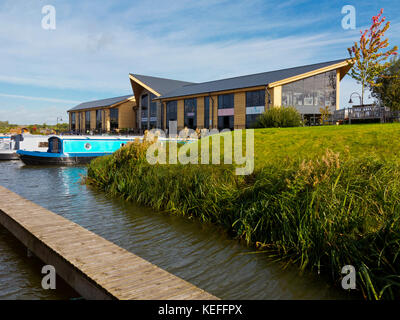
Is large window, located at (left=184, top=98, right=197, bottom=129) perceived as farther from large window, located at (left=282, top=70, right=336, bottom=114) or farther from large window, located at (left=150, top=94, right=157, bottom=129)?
large window, located at (left=282, top=70, right=336, bottom=114)

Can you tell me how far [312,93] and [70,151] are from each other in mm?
21003

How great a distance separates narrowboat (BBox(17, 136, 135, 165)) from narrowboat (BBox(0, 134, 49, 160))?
3371 mm

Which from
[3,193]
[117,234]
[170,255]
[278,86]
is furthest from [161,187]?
[278,86]

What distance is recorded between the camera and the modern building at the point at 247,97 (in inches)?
1147

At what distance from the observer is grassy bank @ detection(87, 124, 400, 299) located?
4.16 m

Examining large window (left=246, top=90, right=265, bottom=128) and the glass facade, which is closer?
large window (left=246, top=90, right=265, bottom=128)

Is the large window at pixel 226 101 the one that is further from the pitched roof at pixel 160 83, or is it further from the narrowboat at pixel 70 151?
the narrowboat at pixel 70 151

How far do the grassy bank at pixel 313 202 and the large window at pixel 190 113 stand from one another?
27279mm

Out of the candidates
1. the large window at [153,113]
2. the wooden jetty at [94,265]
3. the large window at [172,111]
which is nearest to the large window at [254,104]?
the large window at [172,111]

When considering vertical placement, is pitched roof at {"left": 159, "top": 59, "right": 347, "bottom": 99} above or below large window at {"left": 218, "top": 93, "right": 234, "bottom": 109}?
above

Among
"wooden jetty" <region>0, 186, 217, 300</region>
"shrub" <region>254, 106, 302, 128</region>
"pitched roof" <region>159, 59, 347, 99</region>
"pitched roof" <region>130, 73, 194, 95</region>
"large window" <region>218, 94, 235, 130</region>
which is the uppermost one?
"pitched roof" <region>130, 73, 194, 95</region>

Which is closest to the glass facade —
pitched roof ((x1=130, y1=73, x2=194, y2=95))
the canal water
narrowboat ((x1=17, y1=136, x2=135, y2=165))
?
pitched roof ((x1=130, y1=73, x2=194, y2=95))

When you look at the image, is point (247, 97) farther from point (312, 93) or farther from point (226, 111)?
point (312, 93)
